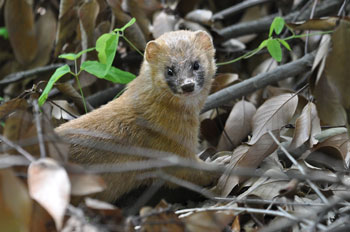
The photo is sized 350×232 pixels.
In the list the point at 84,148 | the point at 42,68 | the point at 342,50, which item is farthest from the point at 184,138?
the point at 42,68

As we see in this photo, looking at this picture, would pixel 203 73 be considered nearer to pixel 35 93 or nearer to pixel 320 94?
pixel 320 94

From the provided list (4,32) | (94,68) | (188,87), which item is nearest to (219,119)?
(188,87)

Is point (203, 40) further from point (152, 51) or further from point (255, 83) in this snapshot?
point (255, 83)

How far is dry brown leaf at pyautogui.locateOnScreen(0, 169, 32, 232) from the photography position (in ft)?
8.53

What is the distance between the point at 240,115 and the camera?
4988mm

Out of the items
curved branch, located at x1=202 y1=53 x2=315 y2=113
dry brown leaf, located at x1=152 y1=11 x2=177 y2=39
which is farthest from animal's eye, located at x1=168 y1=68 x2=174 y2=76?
dry brown leaf, located at x1=152 y1=11 x2=177 y2=39

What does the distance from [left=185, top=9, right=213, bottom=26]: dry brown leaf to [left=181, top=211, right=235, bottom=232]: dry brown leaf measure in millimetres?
3382

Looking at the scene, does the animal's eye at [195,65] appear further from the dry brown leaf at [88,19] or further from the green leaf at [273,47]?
the dry brown leaf at [88,19]

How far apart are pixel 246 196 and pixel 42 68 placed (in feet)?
11.1

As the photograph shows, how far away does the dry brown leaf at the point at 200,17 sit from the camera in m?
5.92

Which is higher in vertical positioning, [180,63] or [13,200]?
[180,63]

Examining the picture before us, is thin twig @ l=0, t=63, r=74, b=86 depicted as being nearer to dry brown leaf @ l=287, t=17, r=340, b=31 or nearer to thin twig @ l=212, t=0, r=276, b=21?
thin twig @ l=212, t=0, r=276, b=21

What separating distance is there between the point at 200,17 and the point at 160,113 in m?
2.06

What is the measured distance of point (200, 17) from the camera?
19.6 ft
